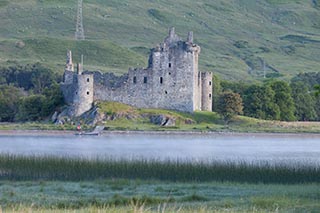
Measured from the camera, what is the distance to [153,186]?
30.3m

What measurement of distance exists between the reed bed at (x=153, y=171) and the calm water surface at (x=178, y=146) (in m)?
7.97

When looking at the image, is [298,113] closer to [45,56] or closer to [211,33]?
[45,56]

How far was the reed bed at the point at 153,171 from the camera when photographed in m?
32.1

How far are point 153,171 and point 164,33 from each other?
404ft

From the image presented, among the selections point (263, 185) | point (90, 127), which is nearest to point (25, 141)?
point (90, 127)

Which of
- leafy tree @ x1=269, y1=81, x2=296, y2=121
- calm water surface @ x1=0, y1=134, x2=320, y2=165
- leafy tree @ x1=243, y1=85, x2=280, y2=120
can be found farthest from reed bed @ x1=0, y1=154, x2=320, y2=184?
leafy tree @ x1=269, y1=81, x2=296, y2=121

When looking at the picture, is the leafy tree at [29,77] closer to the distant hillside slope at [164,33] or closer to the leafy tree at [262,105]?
the distant hillside slope at [164,33]

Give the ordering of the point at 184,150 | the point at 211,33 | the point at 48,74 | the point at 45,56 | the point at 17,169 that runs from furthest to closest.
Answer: the point at 211,33 → the point at 45,56 → the point at 48,74 → the point at 184,150 → the point at 17,169

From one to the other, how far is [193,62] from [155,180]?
128 feet

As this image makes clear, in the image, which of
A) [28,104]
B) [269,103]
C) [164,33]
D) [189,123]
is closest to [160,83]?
[189,123]

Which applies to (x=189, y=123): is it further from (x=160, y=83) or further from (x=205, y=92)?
(x=205, y=92)

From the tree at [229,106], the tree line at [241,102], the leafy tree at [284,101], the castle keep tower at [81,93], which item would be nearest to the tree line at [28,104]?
the tree line at [241,102]

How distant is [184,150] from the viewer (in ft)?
168

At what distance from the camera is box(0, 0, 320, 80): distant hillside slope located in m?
129
